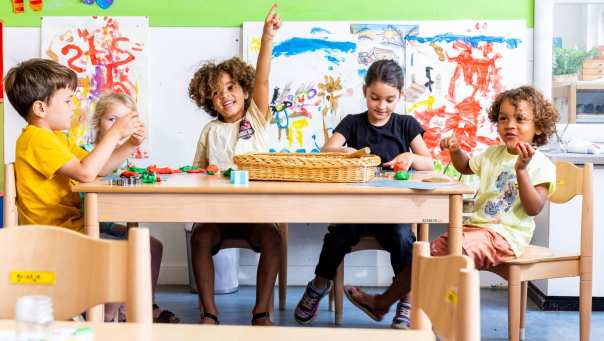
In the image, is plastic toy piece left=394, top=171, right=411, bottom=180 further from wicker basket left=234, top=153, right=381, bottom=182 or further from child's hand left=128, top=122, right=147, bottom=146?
child's hand left=128, top=122, right=147, bottom=146

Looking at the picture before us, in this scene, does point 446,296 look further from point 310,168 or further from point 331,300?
point 331,300

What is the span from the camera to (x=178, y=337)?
924 millimetres

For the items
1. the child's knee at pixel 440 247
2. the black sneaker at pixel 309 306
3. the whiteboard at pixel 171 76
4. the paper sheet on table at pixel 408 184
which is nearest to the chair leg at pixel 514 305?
the child's knee at pixel 440 247

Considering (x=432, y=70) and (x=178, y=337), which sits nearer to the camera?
(x=178, y=337)

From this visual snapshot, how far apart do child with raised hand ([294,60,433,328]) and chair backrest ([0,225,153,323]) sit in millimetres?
1499

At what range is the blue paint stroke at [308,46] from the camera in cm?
358

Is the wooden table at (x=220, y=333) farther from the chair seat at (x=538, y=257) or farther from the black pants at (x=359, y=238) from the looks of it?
the black pants at (x=359, y=238)

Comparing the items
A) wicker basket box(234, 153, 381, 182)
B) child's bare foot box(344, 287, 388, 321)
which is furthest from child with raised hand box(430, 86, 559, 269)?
wicker basket box(234, 153, 381, 182)

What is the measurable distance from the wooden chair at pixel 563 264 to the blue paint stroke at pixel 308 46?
1.28 m

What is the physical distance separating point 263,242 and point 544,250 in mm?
998

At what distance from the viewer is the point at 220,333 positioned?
36.9 inches

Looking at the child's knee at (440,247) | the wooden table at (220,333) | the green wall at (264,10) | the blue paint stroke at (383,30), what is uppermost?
the green wall at (264,10)

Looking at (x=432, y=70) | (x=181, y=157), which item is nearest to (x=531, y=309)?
(x=432, y=70)

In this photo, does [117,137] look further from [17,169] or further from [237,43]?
[237,43]
